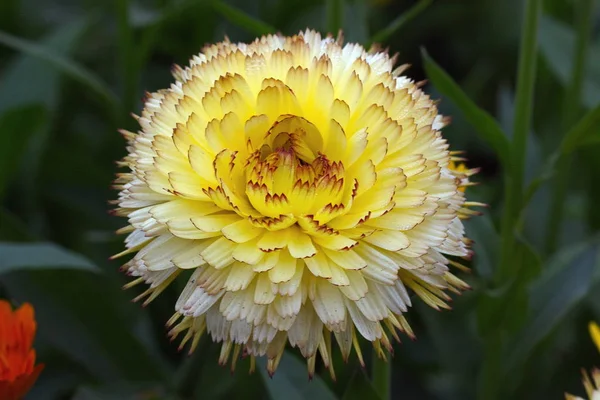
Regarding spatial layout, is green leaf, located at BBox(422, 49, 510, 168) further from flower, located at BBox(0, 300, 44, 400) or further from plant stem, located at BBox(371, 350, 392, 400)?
flower, located at BBox(0, 300, 44, 400)

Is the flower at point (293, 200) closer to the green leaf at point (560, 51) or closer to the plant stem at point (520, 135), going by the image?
the plant stem at point (520, 135)

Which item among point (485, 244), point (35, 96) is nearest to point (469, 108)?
point (485, 244)

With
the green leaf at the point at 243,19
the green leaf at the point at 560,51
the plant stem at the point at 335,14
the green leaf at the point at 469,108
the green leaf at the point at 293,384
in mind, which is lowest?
the green leaf at the point at 293,384

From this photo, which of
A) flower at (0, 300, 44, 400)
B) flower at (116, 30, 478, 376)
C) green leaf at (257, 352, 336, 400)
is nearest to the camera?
flower at (116, 30, 478, 376)

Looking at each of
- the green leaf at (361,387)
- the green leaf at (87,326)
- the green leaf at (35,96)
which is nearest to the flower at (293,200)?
the green leaf at (361,387)

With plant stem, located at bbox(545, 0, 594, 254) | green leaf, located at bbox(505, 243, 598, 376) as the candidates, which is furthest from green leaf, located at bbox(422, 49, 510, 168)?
plant stem, located at bbox(545, 0, 594, 254)

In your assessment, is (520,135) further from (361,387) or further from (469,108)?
(361,387)
